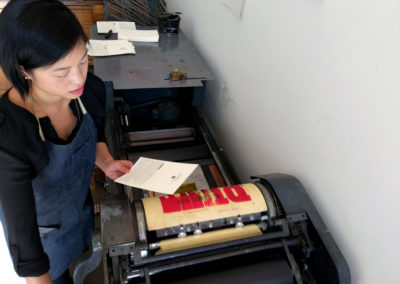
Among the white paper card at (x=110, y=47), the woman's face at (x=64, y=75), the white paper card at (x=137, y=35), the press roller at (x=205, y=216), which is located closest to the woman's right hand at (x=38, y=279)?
the press roller at (x=205, y=216)

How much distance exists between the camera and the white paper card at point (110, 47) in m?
1.73

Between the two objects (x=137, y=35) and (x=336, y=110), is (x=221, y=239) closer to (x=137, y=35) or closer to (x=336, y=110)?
(x=336, y=110)

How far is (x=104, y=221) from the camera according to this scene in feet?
2.72

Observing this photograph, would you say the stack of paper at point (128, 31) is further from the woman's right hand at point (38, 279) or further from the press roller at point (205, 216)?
the woman's right hand at point (38, 279)

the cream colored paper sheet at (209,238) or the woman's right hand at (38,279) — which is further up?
the cream colored paper sheet at (209,238)

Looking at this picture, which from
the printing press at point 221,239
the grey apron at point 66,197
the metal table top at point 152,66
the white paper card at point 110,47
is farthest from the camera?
the white paper card at point 110,47

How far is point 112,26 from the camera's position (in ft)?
6.84

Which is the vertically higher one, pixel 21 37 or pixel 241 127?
pixel 21 37

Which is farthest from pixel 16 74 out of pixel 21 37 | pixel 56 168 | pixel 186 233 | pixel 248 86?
pixel 248 86

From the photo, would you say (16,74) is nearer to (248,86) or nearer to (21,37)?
(21,37)

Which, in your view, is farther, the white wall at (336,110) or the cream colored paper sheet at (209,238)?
the cream colored paper sheet at (209,238)

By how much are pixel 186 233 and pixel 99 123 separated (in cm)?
54

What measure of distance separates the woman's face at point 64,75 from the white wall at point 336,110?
0.64 meters

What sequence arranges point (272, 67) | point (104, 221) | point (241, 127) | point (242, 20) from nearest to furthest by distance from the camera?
point (104, 221) < point (272, 67) < point (242, 20) < point (241, 127)
